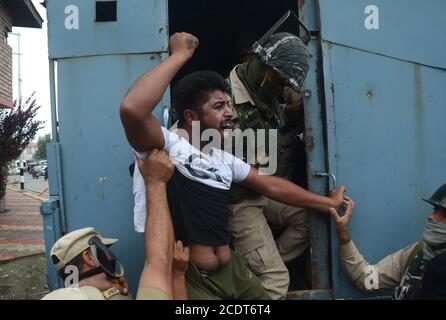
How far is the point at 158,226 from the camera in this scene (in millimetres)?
1921

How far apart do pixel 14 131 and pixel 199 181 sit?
10.8m

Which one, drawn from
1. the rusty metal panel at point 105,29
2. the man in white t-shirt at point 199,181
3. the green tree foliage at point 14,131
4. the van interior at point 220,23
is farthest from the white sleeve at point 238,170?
the green tree foliage at point 14,131

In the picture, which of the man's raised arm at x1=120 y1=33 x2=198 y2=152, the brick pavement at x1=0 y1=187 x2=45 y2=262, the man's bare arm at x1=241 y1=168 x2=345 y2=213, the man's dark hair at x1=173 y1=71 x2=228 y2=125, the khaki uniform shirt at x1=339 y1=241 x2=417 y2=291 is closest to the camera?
the man's raised arm at x1=120 y1=33 x2=198 y2=152

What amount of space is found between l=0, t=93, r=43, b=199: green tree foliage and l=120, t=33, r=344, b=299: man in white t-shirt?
10.2 metres

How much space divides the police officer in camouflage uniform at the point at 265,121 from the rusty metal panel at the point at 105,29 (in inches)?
24.2

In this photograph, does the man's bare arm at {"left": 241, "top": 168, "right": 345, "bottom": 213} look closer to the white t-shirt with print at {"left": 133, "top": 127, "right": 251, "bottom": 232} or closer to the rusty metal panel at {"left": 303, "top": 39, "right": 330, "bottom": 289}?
the rusty metal panel at {"left": 303, "top": 39, "right": 330, "bottom": 289}

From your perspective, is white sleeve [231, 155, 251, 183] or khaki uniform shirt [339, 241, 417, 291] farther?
khaki uniform shirt [339, 241, 417, 291]

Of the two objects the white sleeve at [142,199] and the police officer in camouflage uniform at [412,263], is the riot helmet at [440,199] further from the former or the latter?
the white sleeve at [142,199]

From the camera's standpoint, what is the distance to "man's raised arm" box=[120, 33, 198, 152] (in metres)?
1.74

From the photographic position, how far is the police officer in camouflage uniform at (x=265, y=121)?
2428mm

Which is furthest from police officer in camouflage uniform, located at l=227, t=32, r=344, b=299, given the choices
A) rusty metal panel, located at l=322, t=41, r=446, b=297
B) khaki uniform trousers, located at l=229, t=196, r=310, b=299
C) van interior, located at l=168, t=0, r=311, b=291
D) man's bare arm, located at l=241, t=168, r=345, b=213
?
van interior, located at l=168, t=0, r=311, b=291
